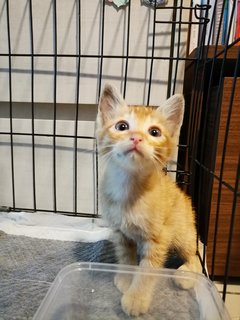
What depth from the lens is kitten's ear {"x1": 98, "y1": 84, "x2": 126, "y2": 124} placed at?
2.29ft

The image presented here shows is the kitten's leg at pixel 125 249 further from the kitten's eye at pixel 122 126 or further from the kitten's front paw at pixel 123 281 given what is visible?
the kitten's eye at pixel 122 126

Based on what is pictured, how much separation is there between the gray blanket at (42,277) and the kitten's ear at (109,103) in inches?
16.7

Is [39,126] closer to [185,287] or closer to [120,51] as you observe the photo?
[120,51]

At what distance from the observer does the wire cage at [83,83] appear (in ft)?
3.19

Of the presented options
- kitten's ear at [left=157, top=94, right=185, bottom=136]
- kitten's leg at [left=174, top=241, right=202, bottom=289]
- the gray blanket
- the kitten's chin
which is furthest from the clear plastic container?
kitten's ear at [left=157, top=94, right=185, bottom=136]

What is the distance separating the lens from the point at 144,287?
66cm

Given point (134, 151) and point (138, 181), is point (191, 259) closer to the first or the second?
point (138, 181)

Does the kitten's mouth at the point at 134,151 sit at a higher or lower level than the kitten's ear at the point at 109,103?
lower

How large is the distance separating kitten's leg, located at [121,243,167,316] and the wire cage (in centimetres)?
28

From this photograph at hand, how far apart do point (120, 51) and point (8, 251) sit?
81cm

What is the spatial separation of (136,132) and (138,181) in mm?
143

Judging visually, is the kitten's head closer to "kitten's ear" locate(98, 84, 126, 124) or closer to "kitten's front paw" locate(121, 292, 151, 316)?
"kitten's ear" locate(98, 84, 126, 124)

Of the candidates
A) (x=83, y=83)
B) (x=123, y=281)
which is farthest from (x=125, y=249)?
(x=83, y=83)

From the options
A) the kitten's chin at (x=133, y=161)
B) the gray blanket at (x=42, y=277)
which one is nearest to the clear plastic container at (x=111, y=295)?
the gray blanket at (x=42, y=277)
